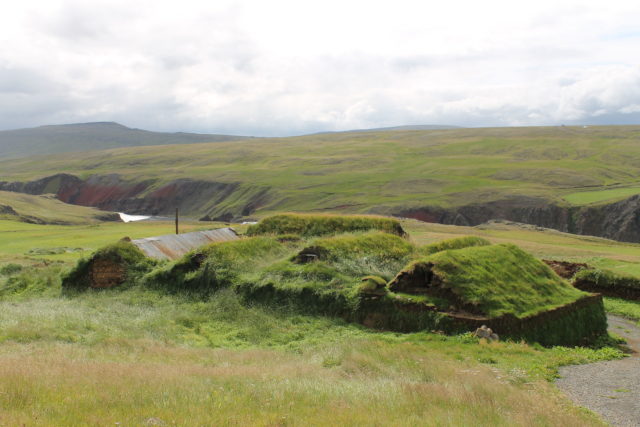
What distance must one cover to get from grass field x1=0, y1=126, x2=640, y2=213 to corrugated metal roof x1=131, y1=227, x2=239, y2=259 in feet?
186

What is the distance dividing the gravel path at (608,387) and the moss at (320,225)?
13.8 m

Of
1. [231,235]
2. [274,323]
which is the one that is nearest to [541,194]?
[231,235]

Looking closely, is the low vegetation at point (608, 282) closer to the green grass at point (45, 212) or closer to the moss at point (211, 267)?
the moss at point (211, 267)

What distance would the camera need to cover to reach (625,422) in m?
→ 10.3

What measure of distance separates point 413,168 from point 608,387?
111 meters

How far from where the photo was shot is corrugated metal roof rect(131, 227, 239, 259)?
25.5 m

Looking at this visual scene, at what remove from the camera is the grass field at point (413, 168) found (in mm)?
94250

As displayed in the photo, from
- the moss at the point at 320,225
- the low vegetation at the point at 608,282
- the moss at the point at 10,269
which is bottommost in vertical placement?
Answer: the low vegetation at the point at 608,282

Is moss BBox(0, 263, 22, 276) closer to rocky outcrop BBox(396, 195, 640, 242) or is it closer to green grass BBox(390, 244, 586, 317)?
green grass BBox(390, 244, 586, 317)

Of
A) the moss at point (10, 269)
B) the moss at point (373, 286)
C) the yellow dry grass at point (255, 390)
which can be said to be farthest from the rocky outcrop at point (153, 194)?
the yellow dry grass at point (255, 390)

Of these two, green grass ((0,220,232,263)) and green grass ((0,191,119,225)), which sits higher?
green grass ((0,220,232,263))

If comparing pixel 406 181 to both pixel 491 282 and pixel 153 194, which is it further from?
pixel 491 282

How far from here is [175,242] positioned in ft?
90.5

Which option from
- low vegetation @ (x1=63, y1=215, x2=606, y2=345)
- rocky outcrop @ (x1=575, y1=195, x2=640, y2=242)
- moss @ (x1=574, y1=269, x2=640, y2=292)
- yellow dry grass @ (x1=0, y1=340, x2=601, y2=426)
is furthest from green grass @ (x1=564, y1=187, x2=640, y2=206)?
yellow dry grass @ (x1=0, y1=340, x2=601, y2=426)
